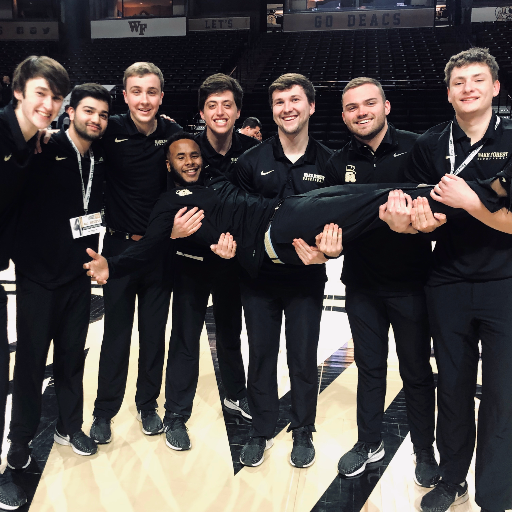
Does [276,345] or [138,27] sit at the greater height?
[138,27]

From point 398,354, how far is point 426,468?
525 mm

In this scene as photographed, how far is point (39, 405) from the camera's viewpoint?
2264 mm

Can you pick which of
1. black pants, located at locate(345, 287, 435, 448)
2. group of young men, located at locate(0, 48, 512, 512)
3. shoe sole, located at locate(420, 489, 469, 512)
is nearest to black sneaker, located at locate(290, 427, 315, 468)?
group of young men, located at locate(0, 48, 512, 512)

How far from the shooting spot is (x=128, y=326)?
2.47 metres

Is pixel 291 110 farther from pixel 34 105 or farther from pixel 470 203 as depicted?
A: pixel 34 105

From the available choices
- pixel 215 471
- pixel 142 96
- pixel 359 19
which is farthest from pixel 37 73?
pixel 359 19

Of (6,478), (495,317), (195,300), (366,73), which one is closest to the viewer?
(495,317)

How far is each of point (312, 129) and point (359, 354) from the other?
24.8ft

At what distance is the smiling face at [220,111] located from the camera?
8.03 feet

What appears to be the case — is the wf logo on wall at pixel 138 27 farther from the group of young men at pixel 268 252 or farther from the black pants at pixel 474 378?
the black pants at pixel 474 378

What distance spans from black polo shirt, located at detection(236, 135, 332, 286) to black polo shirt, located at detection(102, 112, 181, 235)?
1.48ft

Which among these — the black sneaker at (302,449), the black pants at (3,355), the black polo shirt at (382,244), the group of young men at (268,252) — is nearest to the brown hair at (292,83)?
the group of young men at (268,252)

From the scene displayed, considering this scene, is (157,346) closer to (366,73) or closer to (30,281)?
(30,281)

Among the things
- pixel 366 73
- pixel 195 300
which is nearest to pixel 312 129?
pixel 366 73
